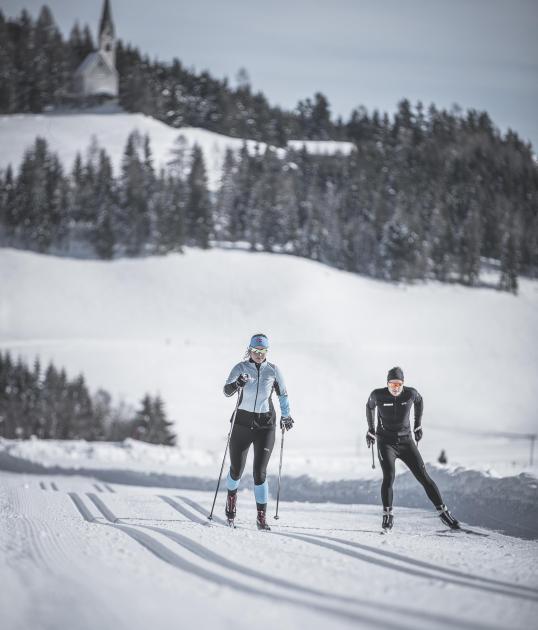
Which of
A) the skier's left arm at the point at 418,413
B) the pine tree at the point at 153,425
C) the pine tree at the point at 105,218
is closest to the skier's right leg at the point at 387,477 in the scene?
the skier's left arm at the point at 418,413

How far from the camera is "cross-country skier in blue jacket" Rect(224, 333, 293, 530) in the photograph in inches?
340

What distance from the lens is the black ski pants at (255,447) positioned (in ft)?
28.3

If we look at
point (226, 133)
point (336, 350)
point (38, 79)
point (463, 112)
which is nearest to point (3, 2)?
point (38, 79)

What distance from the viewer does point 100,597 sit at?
4.46 m

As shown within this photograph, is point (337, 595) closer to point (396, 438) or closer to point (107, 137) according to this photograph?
point (396, 438)

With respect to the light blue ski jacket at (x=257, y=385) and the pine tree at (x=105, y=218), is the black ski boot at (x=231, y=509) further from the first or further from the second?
the pine tree at (x=105, y=218)

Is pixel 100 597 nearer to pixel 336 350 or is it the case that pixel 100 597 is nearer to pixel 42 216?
pixel 336 350

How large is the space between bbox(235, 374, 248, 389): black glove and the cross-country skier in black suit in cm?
161

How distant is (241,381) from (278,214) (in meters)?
91.5

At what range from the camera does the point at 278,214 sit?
98875 mm

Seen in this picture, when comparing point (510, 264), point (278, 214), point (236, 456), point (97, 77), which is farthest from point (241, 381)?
point (97, 77)

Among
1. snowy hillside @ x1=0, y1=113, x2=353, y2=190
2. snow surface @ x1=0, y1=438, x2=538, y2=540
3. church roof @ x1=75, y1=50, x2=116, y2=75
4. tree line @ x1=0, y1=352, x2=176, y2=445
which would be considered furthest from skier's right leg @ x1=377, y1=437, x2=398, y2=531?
church roof @ x1=75, y1=50, x2=116, y2=75

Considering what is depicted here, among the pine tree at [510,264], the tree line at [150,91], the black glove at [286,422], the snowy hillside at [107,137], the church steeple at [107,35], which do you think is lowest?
the black glove at [286,422]

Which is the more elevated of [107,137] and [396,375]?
[107,137]
